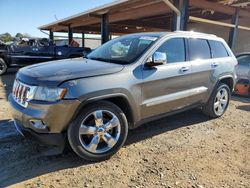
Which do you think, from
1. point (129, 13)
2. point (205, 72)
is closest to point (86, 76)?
point (205, 72)

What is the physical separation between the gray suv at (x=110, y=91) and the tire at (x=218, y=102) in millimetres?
432

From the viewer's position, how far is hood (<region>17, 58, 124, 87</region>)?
126 inches

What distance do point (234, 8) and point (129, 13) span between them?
4.74 m

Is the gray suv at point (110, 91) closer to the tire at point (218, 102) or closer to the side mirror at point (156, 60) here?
the side mirror at point (156, 60)

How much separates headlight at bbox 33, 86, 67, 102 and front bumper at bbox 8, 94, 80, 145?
63 millimetres

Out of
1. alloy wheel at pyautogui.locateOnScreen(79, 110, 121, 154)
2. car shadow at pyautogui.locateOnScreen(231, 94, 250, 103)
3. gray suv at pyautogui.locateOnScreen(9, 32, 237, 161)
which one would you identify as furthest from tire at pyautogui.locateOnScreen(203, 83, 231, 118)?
alloy wheel at pyautogui.locateOnScreen(79, 110, 121, 154)

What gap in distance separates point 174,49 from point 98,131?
205 cm

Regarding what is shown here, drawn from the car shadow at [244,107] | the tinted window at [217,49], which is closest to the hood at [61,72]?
the tinted window at [217,49]

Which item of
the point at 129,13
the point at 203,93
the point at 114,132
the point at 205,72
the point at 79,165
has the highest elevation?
the point at 129,13

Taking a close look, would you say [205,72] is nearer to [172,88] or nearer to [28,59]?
[172,88]

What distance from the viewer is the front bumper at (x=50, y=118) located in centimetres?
312

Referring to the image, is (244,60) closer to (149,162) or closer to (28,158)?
(149,162)

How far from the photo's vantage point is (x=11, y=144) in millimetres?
4035

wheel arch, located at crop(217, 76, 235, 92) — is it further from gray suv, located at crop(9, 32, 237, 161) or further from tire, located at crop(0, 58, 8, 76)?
tire, located at crop(0, 58, 8, 76)
